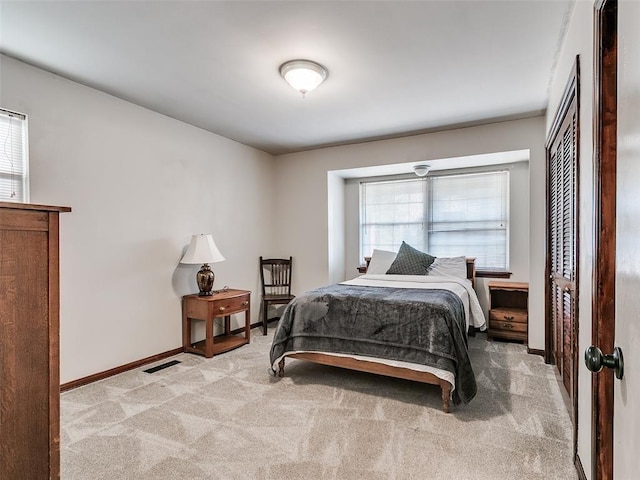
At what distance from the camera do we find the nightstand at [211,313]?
12.3 feet

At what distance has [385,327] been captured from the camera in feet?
9.27

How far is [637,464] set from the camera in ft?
2.30

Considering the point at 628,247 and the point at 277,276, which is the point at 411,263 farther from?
the point at 628,247

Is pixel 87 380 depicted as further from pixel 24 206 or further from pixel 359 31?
pixel 359 31

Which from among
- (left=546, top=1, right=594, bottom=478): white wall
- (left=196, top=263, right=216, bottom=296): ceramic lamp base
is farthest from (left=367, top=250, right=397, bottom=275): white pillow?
(left=546, top=1, right=594, bottom=478): white wall

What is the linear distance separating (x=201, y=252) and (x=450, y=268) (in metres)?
2.99

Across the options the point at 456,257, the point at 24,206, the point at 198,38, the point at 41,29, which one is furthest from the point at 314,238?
the point at 24,206

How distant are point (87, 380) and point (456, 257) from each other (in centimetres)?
417

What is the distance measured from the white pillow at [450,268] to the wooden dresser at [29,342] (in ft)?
13.3

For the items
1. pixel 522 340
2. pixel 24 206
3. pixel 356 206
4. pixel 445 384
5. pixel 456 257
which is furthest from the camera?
pixel 356 206

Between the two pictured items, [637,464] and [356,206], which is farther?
[356,206]

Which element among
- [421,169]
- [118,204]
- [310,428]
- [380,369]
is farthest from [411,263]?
[118,204]

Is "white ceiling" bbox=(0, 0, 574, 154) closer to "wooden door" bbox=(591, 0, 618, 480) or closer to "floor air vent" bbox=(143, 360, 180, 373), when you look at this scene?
"wooden door" bbox=(591, 0, 618, 480)

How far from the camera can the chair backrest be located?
5277 millimetres
